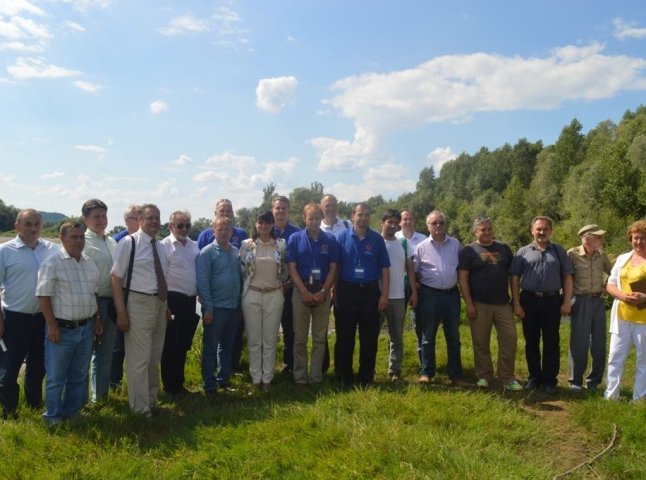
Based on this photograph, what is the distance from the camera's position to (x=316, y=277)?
6.14 m

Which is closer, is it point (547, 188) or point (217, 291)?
point (217, 291)

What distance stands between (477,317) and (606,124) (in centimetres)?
6335

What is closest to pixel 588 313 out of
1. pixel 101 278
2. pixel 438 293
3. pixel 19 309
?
pixel 438 293

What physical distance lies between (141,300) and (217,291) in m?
1.04

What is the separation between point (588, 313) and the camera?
20.5ft

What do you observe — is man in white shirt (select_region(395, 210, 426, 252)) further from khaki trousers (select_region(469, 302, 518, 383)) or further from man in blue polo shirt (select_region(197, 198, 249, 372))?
man in blue polo shirt (select_region(197, 198, 249, 372))

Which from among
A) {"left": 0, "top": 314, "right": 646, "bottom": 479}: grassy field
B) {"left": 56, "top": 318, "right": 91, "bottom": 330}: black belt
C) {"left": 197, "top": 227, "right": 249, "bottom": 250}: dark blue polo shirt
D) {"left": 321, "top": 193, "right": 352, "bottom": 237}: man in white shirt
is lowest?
{"left": 0, "top": 314, "right": 646, "bottom": 479}: grassy field

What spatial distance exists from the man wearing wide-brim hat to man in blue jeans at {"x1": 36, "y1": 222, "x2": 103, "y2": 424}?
567 cm

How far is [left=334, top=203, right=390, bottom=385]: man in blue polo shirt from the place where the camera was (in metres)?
6.16

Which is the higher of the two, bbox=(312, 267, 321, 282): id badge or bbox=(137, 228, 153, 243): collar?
bbox=(137, 228, 153, 243): collar

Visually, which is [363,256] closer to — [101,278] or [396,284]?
[396,284]

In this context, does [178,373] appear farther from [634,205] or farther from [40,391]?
[634,205]

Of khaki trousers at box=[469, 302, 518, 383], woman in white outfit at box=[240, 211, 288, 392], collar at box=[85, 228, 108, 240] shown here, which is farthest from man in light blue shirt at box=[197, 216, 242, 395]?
khaki trousers at box=[469, 302, 518, 383]

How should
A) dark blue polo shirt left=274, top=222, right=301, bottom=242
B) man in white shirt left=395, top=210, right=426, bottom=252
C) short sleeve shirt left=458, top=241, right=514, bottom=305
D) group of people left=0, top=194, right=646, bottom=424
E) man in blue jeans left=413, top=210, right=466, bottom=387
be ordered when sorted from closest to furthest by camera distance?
1. group of people left=0, top=194, right=646, bottom=424
2. short sleeve shirt left=458, top=241, right=514, bottom=305
3. man in blue jeans left=413, top=210, right=466, bottom=387
4. dark blue polo shirt left=274, top=222, right=301, bottom=242
5. man in white shirt left=395, top=210, right=426, bottom=252
